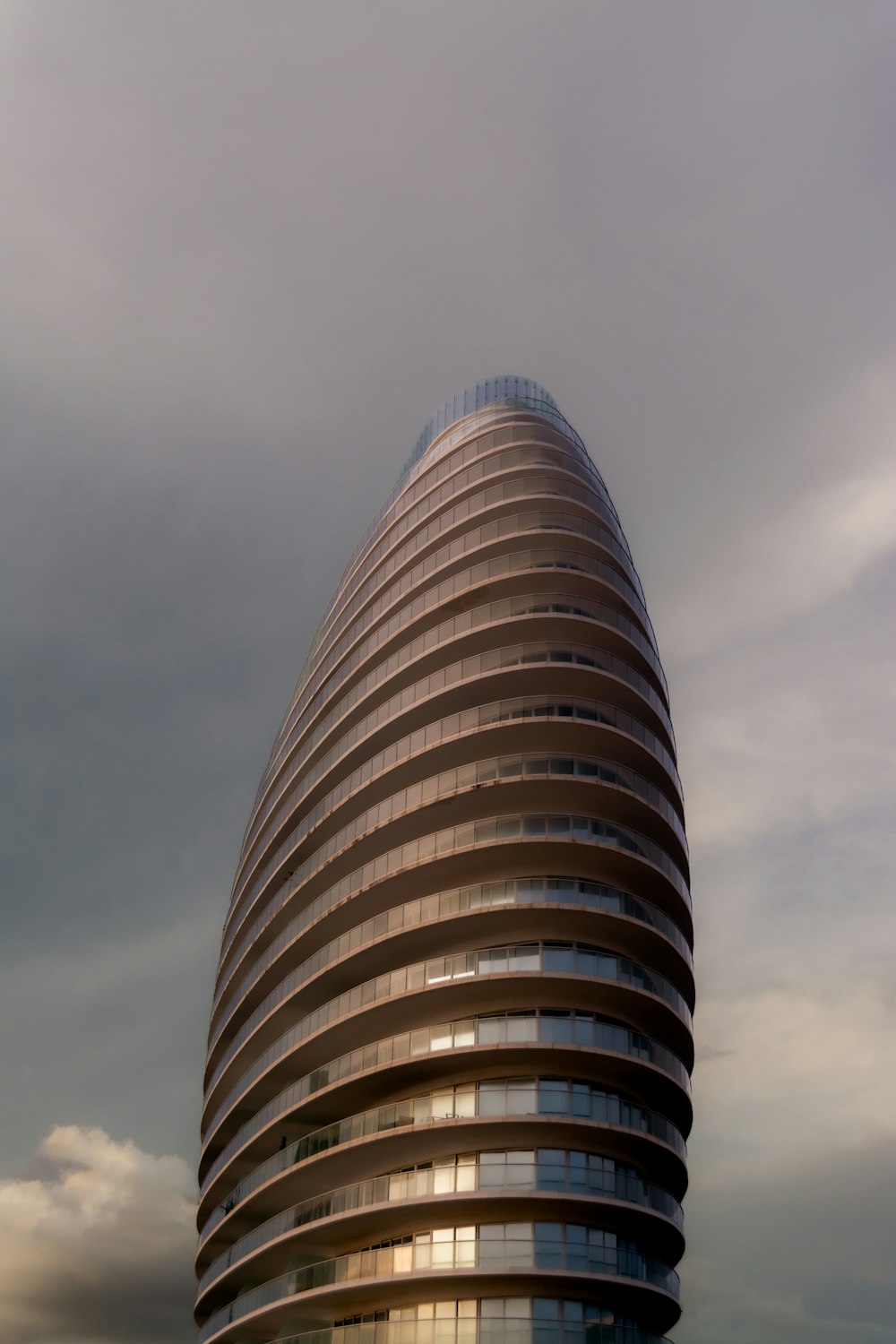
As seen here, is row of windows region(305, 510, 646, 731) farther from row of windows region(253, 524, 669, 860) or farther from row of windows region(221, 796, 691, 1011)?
row of windows region(221, 796, 691, 1011)

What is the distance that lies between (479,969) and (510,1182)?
684 centimetres

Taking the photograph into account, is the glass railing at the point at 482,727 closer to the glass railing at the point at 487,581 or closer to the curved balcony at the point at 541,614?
the curved balcony at the point at 541,614

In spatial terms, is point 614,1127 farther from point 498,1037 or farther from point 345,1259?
point 345,1259

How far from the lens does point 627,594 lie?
53.8 metres

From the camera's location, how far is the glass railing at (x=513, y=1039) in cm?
4153

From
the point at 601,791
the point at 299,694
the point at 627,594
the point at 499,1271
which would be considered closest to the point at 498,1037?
the point at 499,1271

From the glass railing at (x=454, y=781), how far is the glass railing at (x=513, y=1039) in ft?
28.3

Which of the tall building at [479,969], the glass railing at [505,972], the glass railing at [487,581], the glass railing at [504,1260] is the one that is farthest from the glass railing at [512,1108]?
the glass railing at [487,581]

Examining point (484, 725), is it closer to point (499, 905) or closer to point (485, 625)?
point (485, 625)

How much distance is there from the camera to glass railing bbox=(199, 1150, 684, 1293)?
39875 mm

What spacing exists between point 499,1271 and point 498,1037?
7.02 meters

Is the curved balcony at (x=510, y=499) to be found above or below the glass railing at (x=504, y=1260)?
above

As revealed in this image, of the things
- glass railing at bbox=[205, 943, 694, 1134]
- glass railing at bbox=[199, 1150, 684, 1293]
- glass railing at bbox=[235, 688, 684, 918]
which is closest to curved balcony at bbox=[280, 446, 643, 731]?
glass railing at bbox=[235, 688, 684, 918]

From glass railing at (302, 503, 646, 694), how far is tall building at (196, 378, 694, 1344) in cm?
18
